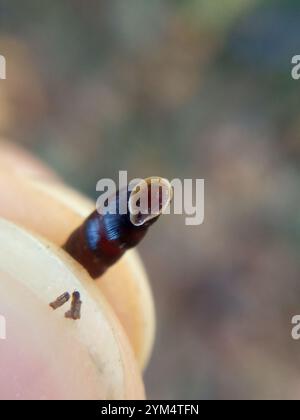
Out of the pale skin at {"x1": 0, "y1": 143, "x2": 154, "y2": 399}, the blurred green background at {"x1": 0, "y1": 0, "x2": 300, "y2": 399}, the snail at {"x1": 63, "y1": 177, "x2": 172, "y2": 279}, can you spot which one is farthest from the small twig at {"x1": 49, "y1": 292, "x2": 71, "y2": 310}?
the blurred green background at {"x1": 0, "y1": 0, "x2": 300, "y2": 399}

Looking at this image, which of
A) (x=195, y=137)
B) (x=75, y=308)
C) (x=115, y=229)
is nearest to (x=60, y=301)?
(x=75, y=308)

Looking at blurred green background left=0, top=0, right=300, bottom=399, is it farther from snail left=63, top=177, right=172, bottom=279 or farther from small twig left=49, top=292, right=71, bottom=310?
small twig left=49, top=292, right=71, bottom=310

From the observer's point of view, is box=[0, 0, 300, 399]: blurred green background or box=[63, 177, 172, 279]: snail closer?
box=[63, 177, 172, 279]: snail

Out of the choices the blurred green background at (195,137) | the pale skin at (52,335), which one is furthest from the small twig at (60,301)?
the blurred green background at (195,137)

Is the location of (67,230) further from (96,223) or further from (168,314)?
(168,314)

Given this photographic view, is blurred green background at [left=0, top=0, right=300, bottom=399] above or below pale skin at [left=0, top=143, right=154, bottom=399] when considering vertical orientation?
above

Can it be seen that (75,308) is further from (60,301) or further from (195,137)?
(195,137)

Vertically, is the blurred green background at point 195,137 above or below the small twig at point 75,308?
above

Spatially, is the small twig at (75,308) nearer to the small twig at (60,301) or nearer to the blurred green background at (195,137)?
the small twig at (60,301)

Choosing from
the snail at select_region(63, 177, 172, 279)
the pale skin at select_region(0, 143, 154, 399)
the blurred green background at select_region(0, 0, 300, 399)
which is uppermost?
the blurred green background at select_region(0, 0, 300, 399)
